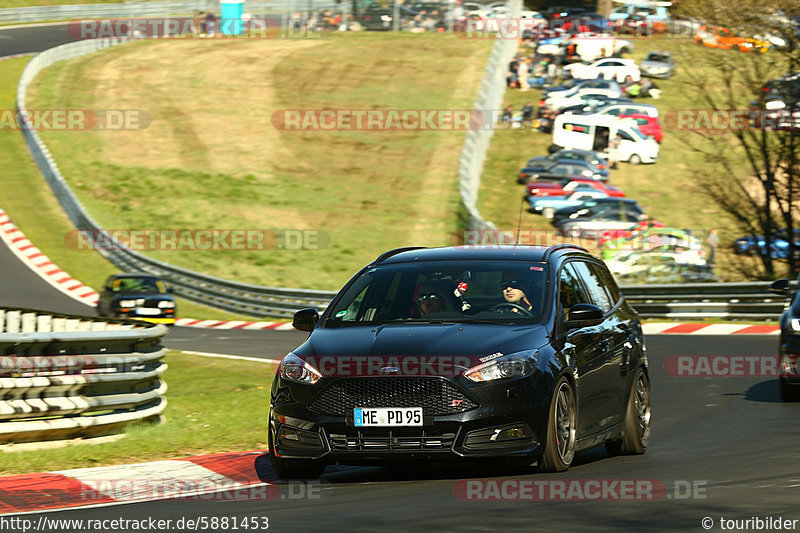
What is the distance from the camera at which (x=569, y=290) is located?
31.7 ft

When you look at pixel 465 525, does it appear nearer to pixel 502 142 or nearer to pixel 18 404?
pixel 18 404

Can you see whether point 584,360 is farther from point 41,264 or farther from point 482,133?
point 482,133

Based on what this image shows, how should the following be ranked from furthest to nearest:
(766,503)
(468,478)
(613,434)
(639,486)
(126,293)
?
(126,293)
(613,434)
(468,478)
(639,486)
(766,503)

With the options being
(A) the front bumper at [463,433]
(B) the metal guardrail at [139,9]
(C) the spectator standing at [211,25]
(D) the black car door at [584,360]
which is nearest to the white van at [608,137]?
(B) the metal guardrail at [139,9]

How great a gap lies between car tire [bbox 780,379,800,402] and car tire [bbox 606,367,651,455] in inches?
155

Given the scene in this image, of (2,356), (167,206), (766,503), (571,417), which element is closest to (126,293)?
(167,206)

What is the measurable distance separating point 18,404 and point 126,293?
19950mm

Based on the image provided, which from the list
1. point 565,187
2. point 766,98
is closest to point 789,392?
point 766,98

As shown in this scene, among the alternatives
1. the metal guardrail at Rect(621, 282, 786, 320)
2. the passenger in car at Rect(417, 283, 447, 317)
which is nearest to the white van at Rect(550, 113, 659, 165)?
the metal guardrail at Rect(621, 282, 786, 320)

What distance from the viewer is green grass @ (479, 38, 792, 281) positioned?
3775 centimetres

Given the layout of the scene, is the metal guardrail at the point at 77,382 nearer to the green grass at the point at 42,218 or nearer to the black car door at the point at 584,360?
the black car door at the point at 584,360

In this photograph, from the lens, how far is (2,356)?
1002cm

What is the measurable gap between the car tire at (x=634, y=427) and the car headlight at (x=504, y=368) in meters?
2.06

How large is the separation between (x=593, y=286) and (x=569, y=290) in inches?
30.1
